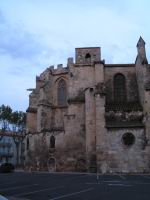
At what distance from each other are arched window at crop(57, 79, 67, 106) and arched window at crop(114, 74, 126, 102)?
22.3 feet

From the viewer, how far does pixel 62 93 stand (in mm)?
39562

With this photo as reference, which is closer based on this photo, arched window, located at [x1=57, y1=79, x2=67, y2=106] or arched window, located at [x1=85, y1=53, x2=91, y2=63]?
arched window, located at [x1=57, y1=79, x2=67, y2=106]

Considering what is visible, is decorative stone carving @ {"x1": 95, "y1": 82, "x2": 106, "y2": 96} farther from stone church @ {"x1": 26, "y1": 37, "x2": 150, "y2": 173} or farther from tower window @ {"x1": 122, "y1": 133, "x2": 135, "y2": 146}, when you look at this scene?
tower window @ {"x1": 122, "y1": 133, "x2": 135, "y2": 146}

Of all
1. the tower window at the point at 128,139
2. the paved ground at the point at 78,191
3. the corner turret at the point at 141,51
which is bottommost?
the paved ground at the point at 78,191

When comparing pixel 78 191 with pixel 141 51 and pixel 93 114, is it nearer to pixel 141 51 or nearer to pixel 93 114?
pixel 93 114

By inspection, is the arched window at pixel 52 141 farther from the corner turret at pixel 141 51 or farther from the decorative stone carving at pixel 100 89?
the corner turret at pixel 141 51

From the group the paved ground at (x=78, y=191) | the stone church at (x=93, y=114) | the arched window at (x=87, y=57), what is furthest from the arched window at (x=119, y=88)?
the paved ground at (x=78, y=191)

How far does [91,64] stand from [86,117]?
778 cm

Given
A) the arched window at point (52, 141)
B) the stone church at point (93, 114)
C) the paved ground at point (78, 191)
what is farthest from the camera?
the arched window at point (52, 141)

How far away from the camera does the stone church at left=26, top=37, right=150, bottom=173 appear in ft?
93.5

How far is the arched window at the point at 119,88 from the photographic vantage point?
3525 centimetres

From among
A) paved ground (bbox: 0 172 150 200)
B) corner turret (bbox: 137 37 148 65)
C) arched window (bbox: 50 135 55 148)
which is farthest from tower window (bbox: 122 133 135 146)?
paved ground (bbox: 0 172 150 200)

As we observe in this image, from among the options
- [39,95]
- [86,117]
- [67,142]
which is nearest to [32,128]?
[39,95]

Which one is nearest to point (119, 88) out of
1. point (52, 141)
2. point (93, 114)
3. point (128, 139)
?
point (93, 114)
